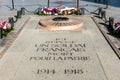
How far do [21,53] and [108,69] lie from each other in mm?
4590

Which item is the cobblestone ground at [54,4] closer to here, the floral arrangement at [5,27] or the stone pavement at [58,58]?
the floral arrangement at [5,27]

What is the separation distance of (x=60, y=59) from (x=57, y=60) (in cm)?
20

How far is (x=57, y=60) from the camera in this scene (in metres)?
14.9

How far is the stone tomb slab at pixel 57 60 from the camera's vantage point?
13234mm

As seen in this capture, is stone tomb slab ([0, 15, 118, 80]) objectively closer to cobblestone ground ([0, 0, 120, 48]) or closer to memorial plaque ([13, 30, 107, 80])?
memorial plaque ([13, 30, 107, 80])

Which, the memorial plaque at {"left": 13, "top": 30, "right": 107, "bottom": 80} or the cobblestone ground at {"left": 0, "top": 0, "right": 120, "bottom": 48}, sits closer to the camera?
the memorial plaque at {"left": 13, "top": 30, "right": 107, "bottom": 80}

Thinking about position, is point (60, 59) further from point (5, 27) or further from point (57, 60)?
point (5, 27)

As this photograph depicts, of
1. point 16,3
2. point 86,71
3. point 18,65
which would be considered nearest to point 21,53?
point 18,65

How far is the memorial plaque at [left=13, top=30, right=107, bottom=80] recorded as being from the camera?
13227 mm

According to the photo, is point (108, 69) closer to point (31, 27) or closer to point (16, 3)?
point (31, 27)

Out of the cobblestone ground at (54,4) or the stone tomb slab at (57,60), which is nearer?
the stone tomb slab at (57,60)

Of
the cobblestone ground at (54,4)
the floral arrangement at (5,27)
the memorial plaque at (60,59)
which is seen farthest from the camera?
the cobblestone ground at (54,4)

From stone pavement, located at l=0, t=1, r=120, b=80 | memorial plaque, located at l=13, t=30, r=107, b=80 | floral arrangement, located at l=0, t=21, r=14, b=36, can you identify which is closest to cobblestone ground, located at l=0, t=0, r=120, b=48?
floral arrangement, located at l=0, t=21, r=14, b=36

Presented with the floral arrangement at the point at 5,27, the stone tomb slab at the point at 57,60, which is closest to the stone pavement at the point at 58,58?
the stone tomb slab at the point at 57,60
